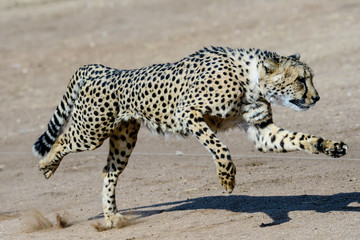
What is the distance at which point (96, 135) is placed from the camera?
6.56 m

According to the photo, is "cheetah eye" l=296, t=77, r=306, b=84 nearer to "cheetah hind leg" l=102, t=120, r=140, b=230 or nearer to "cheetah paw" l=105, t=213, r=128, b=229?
"cheetah hind leg" l=102, t=120, r=140, b=230

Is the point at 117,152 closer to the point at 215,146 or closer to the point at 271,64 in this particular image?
the point at 215,146

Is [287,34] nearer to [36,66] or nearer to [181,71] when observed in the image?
[36,66]

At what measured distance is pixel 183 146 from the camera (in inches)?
370

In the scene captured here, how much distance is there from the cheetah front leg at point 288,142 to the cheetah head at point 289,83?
0.87ft

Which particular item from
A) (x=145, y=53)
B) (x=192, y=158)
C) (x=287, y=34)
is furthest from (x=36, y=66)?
(x=192, y=158)

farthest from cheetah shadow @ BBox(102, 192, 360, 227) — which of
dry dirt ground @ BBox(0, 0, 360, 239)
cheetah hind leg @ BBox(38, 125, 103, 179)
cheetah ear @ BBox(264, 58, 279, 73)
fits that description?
cheetah ear @ BBox(264, 58, 279, 73)

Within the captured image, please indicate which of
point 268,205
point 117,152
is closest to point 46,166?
point 117,152

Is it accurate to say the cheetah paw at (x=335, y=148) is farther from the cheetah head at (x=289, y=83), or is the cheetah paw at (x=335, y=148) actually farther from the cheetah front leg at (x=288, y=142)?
the cheetah head at (x=289, y=83)

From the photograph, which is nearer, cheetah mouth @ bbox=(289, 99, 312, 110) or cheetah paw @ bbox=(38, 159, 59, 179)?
cheetah mouth @ bbox=(289, 99, 312, 110)

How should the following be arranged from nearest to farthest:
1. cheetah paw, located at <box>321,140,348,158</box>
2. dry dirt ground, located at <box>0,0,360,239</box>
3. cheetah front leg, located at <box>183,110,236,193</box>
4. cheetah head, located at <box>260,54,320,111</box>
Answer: cheetah paw, located at <box>321,140,348,158</box>
cheetah front leg, located at <box>183,110,236,193</box>
cheetah head, located at <box>260,54,320,111</box>
dry dirt ground, located at <box>0,0,360,239</box>

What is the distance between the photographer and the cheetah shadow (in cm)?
605

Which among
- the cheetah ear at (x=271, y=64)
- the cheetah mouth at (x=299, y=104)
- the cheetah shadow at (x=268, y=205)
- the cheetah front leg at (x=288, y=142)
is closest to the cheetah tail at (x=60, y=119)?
the cheetah shadow at (x=268, y=205)

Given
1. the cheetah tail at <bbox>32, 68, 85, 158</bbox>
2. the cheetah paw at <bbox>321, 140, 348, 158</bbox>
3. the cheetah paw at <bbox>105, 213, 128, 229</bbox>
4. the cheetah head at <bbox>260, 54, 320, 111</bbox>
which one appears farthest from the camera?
the cheetah tail at <bbox>32, 68, 85, 158</bbox>
